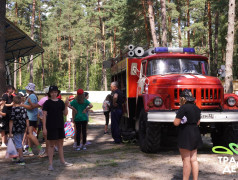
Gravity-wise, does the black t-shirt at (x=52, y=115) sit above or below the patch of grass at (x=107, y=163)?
above

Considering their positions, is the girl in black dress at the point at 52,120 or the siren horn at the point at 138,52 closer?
the girl in black dress at the point at 52,120

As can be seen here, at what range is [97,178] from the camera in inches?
248

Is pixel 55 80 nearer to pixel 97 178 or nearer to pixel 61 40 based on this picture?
pixel 61 40

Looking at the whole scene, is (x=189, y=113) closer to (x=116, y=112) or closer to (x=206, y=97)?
(x=206, y=97)

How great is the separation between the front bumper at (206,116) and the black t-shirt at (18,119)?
9.78ft

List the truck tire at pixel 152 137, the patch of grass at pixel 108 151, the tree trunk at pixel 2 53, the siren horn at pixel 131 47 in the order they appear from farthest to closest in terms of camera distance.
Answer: the tree trunk at pixel 2 53 → the siren horn at pixel 131 47 → the patch of grass at pixel 108 151 → the truck tire at pixel 152 137

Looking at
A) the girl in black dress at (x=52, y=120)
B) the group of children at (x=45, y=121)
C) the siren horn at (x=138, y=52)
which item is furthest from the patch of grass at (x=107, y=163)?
the siren horn at (x=138, y=52)

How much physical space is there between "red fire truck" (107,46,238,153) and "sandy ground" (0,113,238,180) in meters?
0.60

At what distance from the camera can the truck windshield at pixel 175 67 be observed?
943 centimetres

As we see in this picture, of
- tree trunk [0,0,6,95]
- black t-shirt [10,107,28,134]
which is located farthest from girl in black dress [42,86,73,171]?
tree trunk [0,0,6,95]

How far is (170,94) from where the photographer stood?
27.4 feet

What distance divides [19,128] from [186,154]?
4.19m

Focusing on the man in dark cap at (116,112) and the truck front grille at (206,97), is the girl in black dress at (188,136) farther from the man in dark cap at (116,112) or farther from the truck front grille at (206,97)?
the man in dark cap at (116,112)

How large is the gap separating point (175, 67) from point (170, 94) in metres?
1.37
